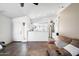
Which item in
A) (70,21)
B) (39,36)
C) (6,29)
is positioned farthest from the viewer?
(70,21)

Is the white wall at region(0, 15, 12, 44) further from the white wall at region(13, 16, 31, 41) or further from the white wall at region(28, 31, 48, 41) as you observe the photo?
the white wall at region(28, 31, 48, 41)

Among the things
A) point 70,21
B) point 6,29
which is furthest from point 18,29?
point 70,21

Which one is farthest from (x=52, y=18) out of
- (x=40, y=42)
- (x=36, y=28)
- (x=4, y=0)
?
(x=4, y=0)

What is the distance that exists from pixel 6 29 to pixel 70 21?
147 centimetres

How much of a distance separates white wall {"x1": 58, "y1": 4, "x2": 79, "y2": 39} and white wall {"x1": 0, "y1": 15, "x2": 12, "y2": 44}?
1117 mm

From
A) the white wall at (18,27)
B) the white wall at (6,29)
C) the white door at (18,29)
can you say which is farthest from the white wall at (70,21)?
the white wall at (6,29)

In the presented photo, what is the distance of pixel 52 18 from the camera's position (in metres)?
2.23

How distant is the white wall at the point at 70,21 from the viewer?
8.13 ft

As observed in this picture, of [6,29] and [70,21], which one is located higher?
[70,21]

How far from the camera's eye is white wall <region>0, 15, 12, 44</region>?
6.71ft

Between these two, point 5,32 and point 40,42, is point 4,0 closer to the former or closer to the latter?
point 5,32

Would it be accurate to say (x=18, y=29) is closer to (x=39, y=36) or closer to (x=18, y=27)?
(x=18, y=27)

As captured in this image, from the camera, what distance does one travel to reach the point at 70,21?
2607 mm

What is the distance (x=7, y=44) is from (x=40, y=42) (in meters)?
0.70
